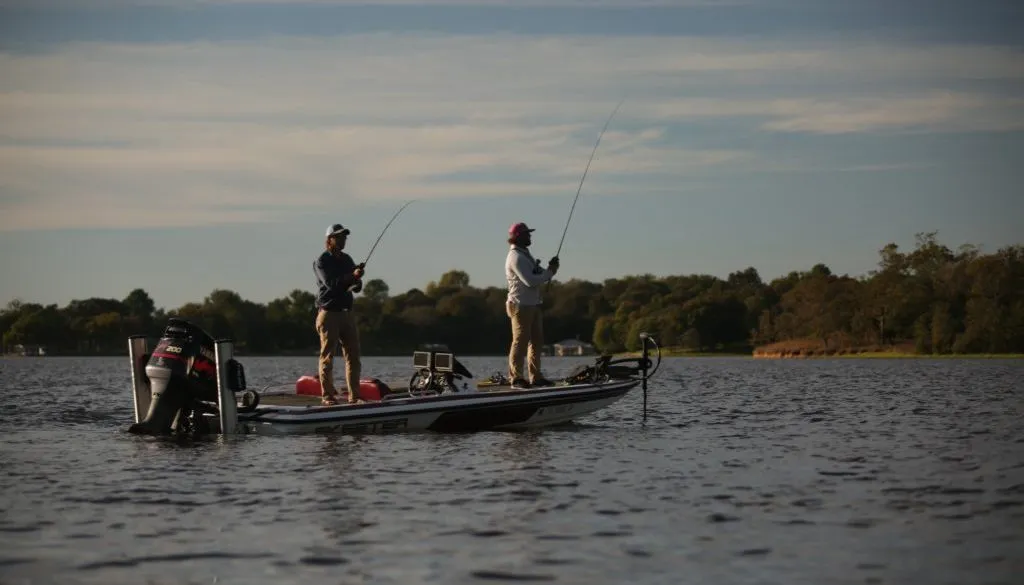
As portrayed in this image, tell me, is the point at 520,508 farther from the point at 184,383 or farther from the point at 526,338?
the point at 526,338

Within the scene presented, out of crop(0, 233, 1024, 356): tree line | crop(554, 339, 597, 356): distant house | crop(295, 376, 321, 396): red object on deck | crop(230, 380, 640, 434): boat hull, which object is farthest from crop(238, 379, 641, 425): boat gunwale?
crop(554, 339, 597, 356): distant house

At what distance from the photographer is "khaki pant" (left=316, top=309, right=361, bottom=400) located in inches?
675

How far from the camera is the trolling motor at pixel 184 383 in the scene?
1697 cm

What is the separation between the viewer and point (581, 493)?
12.4 meters

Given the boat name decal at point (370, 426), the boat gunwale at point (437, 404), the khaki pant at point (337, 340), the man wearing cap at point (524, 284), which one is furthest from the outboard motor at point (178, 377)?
the man wearing cap at point (524, 284)

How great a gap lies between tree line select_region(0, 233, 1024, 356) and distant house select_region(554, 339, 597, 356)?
127cm

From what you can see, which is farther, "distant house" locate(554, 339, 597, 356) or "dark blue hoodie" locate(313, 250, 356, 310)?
"distant house" locate(554, 339, 597, 356)

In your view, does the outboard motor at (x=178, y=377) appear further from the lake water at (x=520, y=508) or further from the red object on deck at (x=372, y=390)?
the red object on deck at (x=372, y=390)

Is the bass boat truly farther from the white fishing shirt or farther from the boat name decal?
the white fishing shirt

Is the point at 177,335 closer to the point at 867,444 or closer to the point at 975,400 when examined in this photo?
the point at 867,444

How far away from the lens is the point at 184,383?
1702 centimetres

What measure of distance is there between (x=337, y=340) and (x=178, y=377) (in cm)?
195

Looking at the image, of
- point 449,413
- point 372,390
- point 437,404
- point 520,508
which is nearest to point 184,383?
point 372,390

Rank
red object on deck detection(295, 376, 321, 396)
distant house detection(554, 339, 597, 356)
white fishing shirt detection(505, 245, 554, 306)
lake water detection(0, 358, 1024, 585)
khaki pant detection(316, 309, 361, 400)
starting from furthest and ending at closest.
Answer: distant house detection(554, 339, 597, 356), red object on deck detection(295, 376, 321, 396), white fishing shirt detection(505, 245, 554, 306), khaki pant detection(316, 309, 361, 400), lake water detection(0, 358, 1024, 585)
